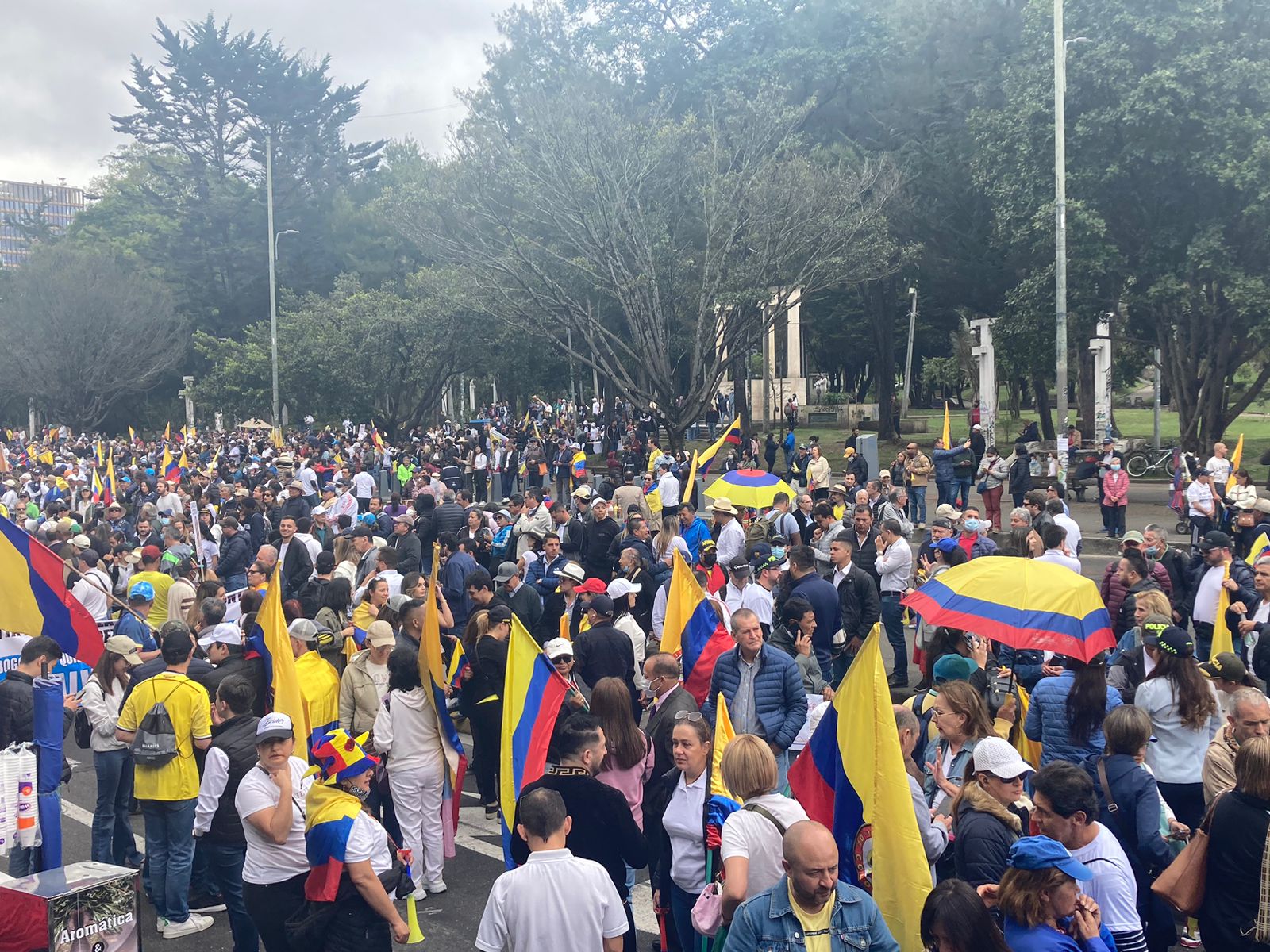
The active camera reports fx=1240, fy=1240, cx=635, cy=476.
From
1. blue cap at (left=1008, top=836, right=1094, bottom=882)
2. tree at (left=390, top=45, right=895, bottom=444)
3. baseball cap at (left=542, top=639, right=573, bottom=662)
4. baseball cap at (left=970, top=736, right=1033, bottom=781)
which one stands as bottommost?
baseball cap at (left=542, top=639, right=573, bottom=662)

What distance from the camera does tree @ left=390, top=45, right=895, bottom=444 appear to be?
2888 cm

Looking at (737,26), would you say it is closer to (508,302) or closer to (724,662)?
(508,302)

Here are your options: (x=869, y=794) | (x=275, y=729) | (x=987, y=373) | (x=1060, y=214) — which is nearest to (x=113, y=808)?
(x=275, y=729)

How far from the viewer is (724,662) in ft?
23.9

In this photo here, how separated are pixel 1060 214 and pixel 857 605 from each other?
17.1 m

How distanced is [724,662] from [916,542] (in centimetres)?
1516

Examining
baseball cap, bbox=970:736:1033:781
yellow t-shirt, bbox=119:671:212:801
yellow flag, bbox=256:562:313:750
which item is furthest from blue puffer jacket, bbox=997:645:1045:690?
yellow t-shirt, bbox=119:671:212:801

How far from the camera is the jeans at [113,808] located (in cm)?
744

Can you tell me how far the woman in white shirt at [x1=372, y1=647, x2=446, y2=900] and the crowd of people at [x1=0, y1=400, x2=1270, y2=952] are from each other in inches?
0.7

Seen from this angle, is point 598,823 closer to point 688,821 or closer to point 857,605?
point 688,821

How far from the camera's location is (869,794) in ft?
16.9

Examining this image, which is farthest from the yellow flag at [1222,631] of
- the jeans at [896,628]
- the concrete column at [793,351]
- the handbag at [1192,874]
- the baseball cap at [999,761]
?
the concrete column at [793,351]

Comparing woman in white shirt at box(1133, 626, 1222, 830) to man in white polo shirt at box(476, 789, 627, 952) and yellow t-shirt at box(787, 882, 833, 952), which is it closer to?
yellow t-shirt at box(787, 882, 833, 952)

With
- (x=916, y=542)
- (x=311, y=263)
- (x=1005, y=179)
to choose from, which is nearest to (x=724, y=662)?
(x=916, y=542)
